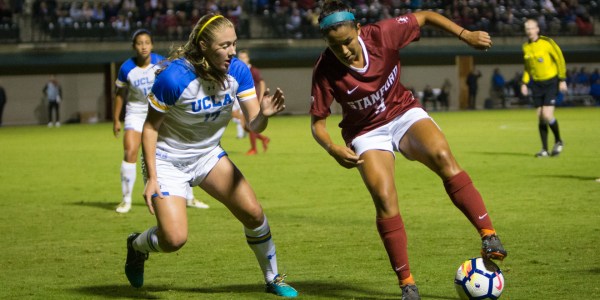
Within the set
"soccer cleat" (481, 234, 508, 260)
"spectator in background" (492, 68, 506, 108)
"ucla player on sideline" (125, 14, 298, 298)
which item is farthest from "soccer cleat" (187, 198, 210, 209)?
"spectator in background" (492, 68, 506, 108)

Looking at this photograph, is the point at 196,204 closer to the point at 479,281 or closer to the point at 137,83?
the point at 137,83

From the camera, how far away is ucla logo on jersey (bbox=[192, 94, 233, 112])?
694cm

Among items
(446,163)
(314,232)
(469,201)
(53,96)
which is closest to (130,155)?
(314,232)

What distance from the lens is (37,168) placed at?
19688 millimetres

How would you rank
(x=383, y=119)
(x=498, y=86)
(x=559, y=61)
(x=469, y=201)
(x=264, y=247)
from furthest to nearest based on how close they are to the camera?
(x=498, y=86), (x=559, y=61), (x=264, y=247), (x=383, y=119), (x=469, y=201)

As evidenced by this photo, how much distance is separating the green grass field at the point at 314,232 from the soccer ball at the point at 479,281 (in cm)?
36

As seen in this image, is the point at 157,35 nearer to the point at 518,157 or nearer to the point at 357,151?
the point at 518,157

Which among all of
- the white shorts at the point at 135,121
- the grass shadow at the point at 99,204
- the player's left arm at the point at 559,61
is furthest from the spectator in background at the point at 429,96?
the white shorts at the point at 135,121

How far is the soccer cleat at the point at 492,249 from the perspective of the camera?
21.6ft

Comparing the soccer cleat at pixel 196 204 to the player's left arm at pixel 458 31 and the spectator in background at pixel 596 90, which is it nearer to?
the player's left arm at pixel 458 31

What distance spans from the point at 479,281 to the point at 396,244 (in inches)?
24.2

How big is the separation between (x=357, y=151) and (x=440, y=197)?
6449mm

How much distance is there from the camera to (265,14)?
46000 mm

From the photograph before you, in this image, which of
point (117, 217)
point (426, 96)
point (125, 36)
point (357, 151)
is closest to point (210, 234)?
point (117, 217)
